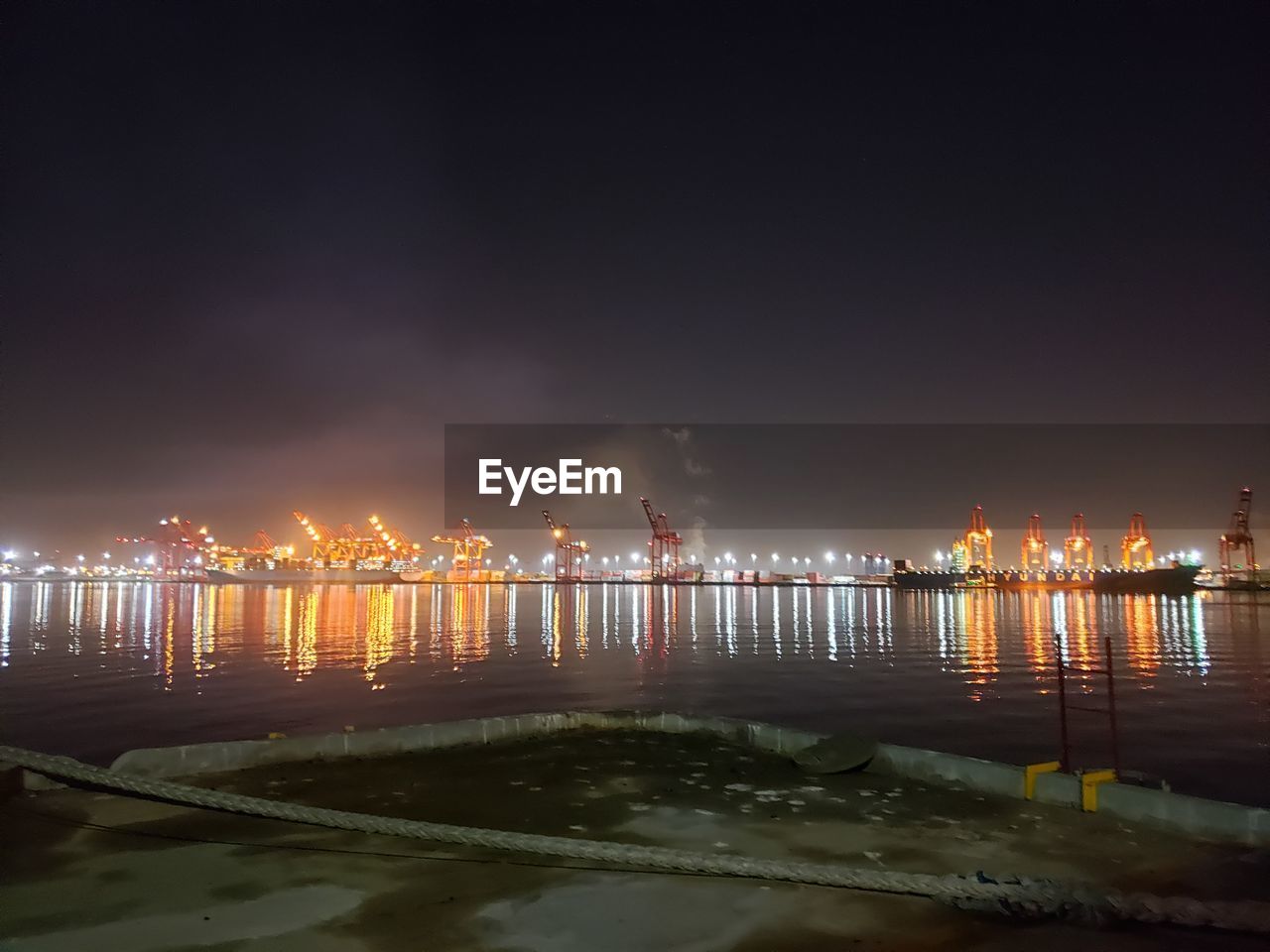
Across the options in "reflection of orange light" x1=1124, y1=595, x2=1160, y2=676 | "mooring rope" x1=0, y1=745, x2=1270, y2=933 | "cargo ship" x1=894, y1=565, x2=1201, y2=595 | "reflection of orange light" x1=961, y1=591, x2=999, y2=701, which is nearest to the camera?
→ "mooring rope" x1=0, y1=745, x2=1270, y2=933

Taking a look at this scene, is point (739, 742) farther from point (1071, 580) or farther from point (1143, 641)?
point (1071, 580)

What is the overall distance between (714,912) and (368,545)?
198 m

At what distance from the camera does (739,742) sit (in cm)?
1132

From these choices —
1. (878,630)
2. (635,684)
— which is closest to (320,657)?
(635,684)

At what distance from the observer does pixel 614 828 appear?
718cm

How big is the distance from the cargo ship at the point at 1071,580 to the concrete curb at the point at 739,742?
136 metres

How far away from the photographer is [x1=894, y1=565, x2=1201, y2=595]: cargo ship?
127m

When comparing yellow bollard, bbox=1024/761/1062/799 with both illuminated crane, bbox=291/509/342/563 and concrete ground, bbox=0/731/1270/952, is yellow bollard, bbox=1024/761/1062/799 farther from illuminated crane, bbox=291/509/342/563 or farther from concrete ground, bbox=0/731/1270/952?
illuminated crane, bbox=291/509/342/563

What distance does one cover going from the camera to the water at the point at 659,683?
16.0 meters

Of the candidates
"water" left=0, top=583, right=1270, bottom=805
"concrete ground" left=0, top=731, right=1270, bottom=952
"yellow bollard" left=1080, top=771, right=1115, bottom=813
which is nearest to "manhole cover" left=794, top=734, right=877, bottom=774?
"concrete ground" left=0, top=731, right=1270, bottom=952

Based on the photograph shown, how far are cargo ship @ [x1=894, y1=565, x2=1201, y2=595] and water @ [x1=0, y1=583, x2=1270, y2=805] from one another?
9164 centimetres

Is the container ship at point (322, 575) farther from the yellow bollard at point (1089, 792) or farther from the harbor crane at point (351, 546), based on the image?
the yellow bollard at point (1089, 792)

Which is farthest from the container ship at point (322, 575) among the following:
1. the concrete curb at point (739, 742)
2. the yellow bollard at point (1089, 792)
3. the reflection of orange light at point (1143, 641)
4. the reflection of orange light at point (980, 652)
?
the yellow bollard at point (1089, 792)

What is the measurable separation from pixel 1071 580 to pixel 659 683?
487ft
